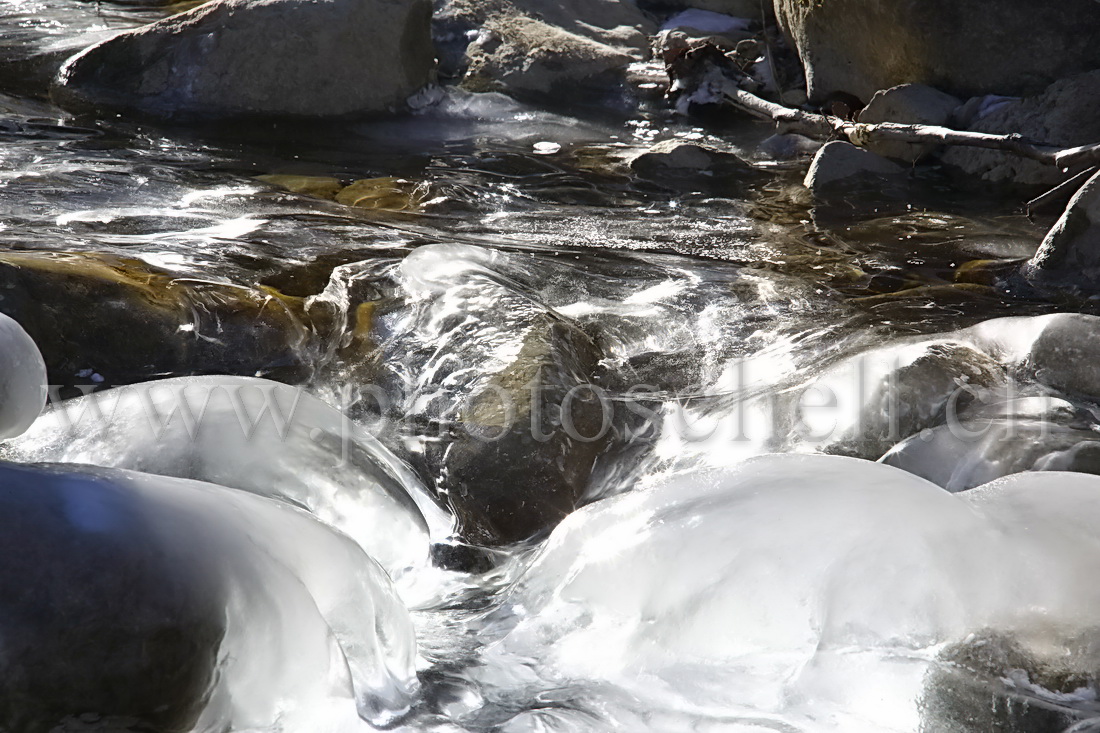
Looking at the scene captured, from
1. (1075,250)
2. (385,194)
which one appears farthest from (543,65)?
(1075,250)

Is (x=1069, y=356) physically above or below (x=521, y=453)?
above

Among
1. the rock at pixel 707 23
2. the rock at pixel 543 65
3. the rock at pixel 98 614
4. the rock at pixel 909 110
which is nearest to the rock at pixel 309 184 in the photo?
the rock at pixel 543 65

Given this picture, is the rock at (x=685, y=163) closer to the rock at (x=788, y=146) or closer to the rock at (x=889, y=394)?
the rock at (x=788, y=146)

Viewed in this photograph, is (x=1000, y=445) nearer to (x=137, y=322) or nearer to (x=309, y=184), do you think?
(x=137, y=322)

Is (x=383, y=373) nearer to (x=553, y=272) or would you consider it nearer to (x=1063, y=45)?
(x=553, y=272)

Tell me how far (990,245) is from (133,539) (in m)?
4.81

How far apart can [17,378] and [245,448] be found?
77 centimetres

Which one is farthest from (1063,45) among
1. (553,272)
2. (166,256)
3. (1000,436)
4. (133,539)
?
(133,539)

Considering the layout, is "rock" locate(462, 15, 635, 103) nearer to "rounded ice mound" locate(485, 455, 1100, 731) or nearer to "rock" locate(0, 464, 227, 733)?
"rounded ice mound" locate(485, 455, 1100, 731)

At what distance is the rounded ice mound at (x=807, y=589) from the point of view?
1.95 m

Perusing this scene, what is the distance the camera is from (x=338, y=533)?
215 centimetres

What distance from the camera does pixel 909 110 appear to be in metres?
6.86

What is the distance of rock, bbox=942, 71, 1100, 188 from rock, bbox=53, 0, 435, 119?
4.58 metres

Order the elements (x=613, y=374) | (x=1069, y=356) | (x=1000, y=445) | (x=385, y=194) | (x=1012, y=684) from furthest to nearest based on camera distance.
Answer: (x=385, y=194) < (x=613, y=374) < (x=1069, y=356) < (x=1000, y=445) < (x=1012, y=684)
